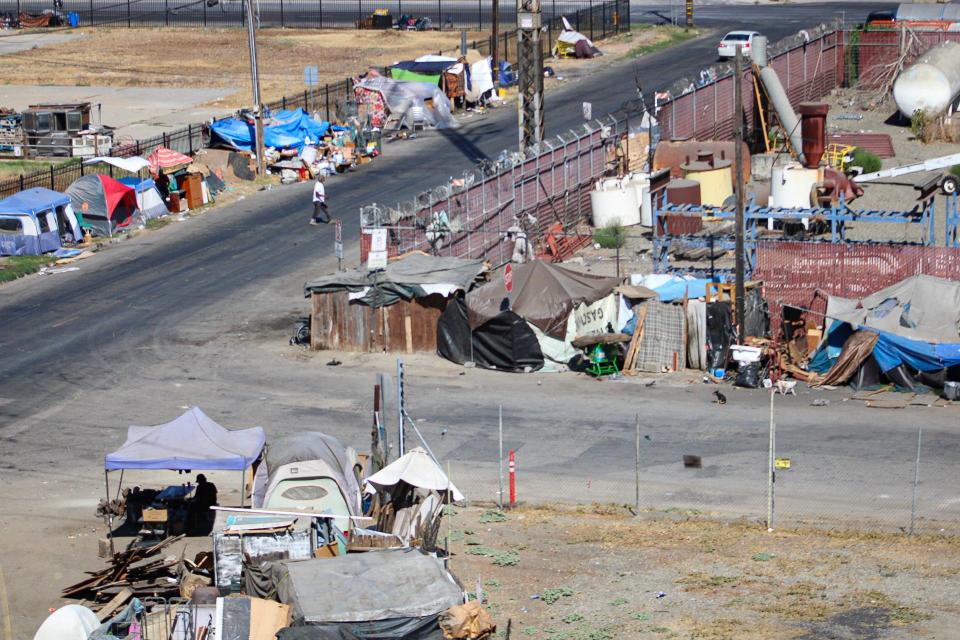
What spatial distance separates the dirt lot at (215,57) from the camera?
7250 cm

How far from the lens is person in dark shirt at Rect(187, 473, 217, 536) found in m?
24.5

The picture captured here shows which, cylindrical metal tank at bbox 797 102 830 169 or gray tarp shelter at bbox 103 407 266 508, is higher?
cylindrical metal tank at bbox 797 102 830 169

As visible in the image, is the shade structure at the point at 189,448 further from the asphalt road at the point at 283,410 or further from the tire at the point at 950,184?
the tire at the point at 950,184

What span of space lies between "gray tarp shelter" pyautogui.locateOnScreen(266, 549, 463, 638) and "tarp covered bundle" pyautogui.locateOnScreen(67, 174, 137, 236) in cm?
2742

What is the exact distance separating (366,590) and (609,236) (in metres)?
25.2

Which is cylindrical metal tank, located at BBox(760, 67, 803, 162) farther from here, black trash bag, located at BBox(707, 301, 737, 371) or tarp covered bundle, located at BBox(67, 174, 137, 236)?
tarp covered bundle, located at BBox(67, 174, 137, 236)

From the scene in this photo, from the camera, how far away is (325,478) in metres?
23.1

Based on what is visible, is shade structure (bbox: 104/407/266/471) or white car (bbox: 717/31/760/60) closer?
shade structure (bbox: 104/407/266/471)

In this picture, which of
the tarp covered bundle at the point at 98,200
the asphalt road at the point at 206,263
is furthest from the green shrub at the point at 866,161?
the tarp covered bundle at the point at 98,200

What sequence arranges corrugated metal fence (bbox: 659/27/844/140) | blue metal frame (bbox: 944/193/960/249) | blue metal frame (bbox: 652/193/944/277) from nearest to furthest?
blue metal frame (bbox: 652/193/944/277) → blue metal frame (bbox: 944/193/960/249) → corrugated metal fence (bbox: 659/27/844/140)

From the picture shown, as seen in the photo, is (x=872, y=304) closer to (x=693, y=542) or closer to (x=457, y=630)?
(x=693, y=542)

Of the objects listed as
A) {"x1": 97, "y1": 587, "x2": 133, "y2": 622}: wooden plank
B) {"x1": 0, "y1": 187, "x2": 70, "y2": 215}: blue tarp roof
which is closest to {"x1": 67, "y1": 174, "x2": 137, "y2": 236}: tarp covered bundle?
{"x1": 0, "y1": 187, "x2": 70, "y2": 215}: blue tarp roof

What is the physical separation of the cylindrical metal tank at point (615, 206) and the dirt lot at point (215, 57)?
78.6ft

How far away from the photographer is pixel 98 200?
150 ft
